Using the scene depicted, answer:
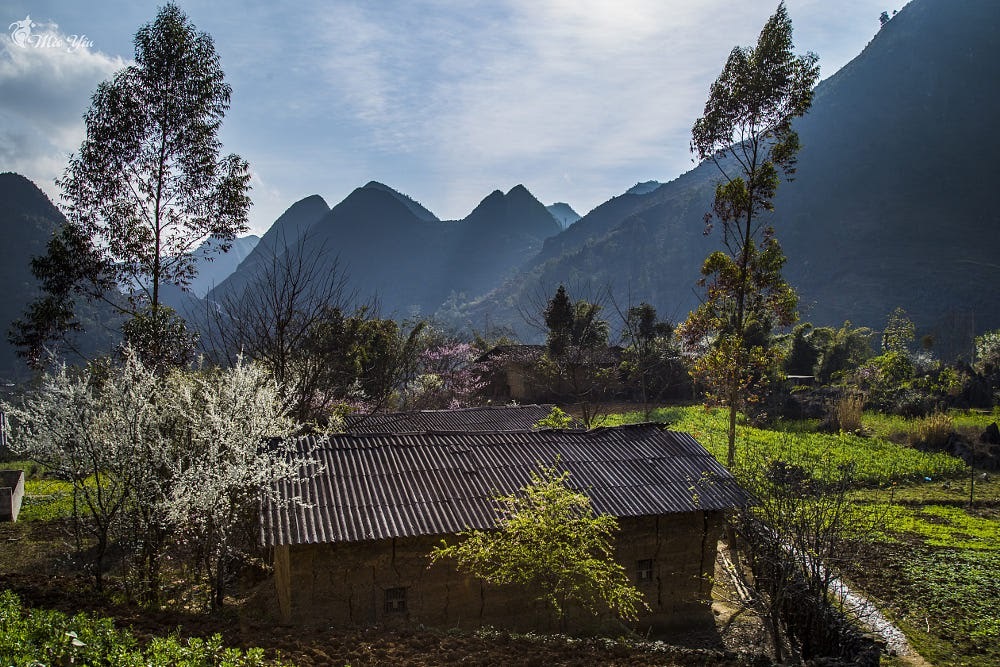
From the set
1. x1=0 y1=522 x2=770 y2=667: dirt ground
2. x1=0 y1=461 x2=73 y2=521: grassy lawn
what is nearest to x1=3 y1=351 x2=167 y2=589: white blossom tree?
x1=0 y1=522 x2=770 y2=667: dirt ground

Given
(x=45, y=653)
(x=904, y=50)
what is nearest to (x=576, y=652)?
(x=45, y=653)

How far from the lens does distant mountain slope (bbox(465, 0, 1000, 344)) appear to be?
7619 centimetres

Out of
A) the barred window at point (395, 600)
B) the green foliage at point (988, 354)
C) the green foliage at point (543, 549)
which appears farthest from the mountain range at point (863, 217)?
the barred window at point (395, 600)

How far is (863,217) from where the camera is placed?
88.2m

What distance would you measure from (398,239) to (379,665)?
167553 mm

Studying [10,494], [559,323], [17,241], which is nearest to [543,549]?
[10,494]

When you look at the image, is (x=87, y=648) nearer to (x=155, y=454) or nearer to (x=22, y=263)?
(x=155, y=454)

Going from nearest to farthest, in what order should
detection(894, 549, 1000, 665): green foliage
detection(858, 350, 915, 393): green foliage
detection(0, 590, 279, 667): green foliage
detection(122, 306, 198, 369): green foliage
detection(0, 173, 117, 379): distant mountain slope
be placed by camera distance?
detection(0, 590, 279, 667): green foliage, detection(894, 549, 1000, 665): green foliage, detection(122, 306, 198, 369): green foliage, detection(858, 350, 915, 393): green foliage, detection(0, 173, 117, 379): distant mountain slope

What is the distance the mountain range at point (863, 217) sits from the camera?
70562 mm

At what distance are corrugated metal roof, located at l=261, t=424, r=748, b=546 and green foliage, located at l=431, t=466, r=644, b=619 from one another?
45cm

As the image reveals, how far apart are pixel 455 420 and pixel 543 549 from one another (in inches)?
422

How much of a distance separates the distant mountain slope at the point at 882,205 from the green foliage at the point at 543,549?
70720 mm

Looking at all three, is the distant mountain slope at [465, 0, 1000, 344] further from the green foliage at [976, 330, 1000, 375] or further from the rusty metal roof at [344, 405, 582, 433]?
the rusty metal roof at [344, 405, 582, 433]

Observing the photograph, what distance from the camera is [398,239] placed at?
16925 centimetres
